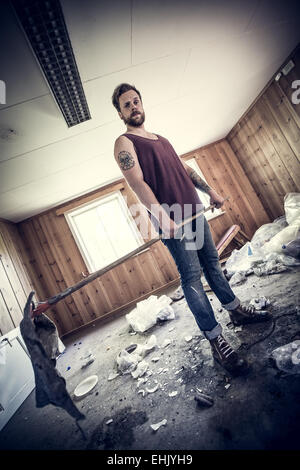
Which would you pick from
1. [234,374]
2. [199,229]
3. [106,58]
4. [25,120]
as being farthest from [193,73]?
[234,374]

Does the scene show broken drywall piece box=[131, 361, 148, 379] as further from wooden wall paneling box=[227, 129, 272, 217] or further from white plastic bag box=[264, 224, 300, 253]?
wooden wall paneling box=[227, 129, 272, 217]

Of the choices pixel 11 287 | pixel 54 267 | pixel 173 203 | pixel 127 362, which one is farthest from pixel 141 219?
pixel 173 203

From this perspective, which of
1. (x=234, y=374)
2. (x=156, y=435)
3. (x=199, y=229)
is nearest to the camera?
(x=156, y=435)

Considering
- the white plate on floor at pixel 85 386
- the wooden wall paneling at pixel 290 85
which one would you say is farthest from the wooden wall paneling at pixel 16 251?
the wooden wall paneling at pixel 290 85

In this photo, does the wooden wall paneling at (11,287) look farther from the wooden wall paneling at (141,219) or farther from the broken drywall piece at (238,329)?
the broken drywall piece at (238,329)

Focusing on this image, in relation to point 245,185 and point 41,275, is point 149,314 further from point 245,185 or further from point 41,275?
point 245,185

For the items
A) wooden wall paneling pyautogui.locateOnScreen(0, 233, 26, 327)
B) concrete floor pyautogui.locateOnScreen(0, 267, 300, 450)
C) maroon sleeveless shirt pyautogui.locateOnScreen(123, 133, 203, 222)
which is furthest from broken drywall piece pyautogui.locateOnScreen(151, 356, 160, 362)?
wooden wall paneling pyautogui.locateOnScreen(0, 233, 26, 327)

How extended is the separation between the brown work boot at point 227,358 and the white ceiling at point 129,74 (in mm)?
2516

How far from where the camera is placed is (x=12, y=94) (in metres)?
2.02

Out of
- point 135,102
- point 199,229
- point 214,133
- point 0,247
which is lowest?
point 199,229

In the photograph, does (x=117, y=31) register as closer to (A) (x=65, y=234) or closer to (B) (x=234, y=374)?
(B) (x=234, y=374)

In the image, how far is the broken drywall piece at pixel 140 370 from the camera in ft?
5.74

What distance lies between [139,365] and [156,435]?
30.3 inches

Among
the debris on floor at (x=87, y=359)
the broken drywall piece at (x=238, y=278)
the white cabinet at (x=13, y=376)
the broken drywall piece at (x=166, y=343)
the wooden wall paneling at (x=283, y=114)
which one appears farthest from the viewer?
the wooden wall paneling at (x=283, y=114)
